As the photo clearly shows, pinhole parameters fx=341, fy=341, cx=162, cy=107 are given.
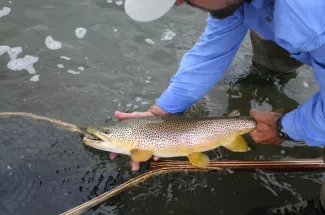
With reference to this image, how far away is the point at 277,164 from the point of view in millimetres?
3209

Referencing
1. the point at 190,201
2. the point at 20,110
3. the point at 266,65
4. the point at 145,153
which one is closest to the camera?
the point at 145,153

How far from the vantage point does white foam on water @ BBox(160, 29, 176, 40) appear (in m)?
4.99

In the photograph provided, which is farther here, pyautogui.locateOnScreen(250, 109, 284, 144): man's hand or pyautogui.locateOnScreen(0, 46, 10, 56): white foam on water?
pyautogui.locateOnScreen(0, 46, 10, 56): white foam on water

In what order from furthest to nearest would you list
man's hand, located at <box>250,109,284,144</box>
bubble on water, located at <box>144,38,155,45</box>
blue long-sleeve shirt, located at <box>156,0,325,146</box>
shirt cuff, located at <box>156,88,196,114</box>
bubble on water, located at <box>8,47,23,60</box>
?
1. bubble on water, located at <box>144,38,155,45</box>
2. bubble on water, located at <box>8,47,23,60</box>
3. shirt cuff, located at <box>156,88,196,114</box>
4. man's hand, located at <box>250,109,284,144</box>
5. blue long-sleeve shirt, located at <box>156,0,325,146</box>

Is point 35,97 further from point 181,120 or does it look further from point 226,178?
point 226,178

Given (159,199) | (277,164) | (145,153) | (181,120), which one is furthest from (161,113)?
(277,164)

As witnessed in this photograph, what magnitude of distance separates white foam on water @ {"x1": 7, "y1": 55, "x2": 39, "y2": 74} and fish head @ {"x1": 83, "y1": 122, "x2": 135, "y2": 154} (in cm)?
193

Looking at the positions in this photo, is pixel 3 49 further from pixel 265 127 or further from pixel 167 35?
pixel 265 127

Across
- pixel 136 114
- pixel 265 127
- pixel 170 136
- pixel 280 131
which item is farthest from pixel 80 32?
pixel 280 131

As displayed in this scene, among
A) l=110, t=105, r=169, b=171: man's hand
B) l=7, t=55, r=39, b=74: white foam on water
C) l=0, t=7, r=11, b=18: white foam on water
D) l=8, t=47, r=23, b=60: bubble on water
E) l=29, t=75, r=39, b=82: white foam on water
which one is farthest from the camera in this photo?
l=0, t=7, r=11, b=18: white foam on water

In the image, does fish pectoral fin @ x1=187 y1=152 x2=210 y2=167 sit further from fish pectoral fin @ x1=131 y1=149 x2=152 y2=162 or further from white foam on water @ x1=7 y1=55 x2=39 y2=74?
white foam on water @ x1=7 y1=55 x2=39 y2=74

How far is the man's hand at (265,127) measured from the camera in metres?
2.96

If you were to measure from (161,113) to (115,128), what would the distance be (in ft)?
1.91

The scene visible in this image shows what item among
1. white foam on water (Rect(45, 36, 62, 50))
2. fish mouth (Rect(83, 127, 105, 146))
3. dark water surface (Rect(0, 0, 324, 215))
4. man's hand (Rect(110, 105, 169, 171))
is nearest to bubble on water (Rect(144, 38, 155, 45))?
dark water surface (Rect(0, 0, 324, 215))
